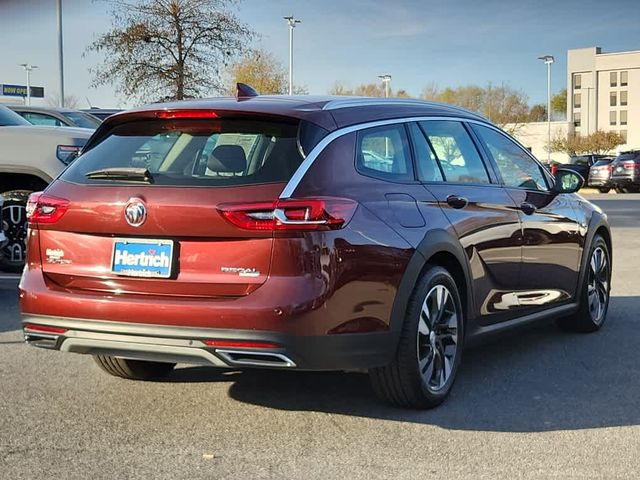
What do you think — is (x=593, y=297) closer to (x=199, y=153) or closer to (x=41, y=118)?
(x=199, y=153)

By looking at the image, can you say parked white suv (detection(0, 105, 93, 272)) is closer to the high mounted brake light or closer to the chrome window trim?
the high mounted brake light

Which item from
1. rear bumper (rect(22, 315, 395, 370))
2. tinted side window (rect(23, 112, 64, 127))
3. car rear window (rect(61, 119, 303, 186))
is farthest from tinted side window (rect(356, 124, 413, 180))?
tinted side window (rect(23, 112, 64, 127))

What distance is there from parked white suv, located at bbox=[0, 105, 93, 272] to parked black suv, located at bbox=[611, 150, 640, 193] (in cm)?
2692

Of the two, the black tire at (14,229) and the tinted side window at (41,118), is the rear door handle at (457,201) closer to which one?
the black tire at (14,229)

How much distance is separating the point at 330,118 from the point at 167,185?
0.87 metres

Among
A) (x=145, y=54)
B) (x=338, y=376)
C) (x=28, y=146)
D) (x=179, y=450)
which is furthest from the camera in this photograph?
(x=145, y=54)

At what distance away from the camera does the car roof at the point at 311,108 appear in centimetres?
454

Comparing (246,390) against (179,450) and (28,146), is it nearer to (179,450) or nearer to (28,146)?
(179,450)

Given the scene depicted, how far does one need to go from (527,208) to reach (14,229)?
5.69 m

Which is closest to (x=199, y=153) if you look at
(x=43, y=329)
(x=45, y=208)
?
(x=45, y=208)

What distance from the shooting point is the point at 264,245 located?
412cm

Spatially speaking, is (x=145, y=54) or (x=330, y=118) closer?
(x=330, y=118)

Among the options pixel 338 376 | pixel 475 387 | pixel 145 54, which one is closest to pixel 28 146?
pixel 338 376

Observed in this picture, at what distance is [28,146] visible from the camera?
955 centimetres
